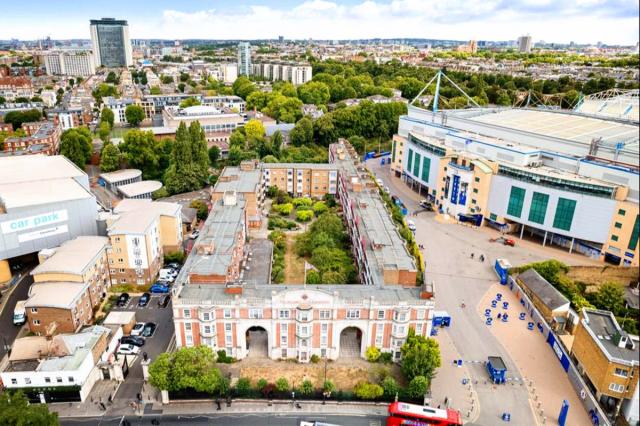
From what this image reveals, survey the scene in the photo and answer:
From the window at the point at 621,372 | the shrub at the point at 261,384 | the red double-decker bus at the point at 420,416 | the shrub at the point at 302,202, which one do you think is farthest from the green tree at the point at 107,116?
the window at the point at 621,372

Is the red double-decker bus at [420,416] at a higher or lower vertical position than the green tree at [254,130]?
lower

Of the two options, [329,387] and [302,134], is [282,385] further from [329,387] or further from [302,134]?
[302,134]

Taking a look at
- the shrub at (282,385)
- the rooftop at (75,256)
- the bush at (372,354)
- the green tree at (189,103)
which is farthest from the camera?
the green tree at (189,103)

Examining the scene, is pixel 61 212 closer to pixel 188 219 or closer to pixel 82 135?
pixel 188 219

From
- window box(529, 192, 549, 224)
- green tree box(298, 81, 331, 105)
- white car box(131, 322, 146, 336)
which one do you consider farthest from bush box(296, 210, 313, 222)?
green tree box(298, 81, 331, 105)

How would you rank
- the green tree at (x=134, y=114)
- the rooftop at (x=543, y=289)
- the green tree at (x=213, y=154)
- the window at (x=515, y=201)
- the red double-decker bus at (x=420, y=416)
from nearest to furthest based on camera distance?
the red double-decker bus at (x=420, y=416)
the rooftop at (x=543, y=289)
the window at (x=515, y=201)
the green tree at (x=213, y=154)
the green tree at (x=134, y=114)

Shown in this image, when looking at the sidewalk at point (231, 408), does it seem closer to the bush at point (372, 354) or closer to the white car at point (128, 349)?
the bush at point (372, 354)

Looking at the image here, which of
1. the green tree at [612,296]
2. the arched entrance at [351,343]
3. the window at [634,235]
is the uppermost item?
the window at [634,235]

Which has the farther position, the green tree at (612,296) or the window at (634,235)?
the green tree at (612,296)
